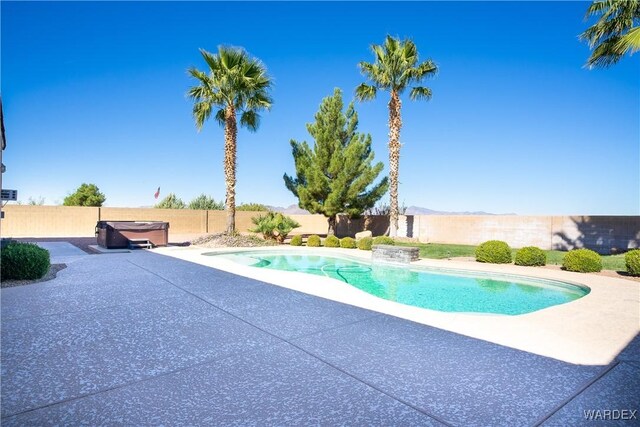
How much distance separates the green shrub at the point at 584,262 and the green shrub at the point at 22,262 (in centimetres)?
1225

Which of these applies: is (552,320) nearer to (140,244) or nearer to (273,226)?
(140,244)

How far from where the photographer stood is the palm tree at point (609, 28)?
10438 mm

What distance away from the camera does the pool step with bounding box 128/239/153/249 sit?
40.8 feet

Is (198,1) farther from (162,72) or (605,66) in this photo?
(605,66)

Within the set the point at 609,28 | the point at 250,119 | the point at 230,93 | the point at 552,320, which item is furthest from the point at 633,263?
the point at 230,93

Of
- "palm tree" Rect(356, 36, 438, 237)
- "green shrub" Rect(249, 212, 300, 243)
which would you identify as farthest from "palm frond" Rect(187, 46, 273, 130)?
"palm tree" Rect(356, 36, 438, 237)

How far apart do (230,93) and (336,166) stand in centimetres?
721

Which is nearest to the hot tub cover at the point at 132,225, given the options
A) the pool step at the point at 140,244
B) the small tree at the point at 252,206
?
the pool step at the point at 140,244

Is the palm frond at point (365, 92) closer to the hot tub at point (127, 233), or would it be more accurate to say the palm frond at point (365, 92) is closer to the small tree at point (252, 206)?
the hot tub at point (127, 233)

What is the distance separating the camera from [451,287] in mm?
7824

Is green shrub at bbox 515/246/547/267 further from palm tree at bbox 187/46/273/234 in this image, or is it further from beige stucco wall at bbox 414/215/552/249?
palm tree at bbox 187/46/273/234

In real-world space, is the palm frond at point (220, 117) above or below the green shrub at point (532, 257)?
above

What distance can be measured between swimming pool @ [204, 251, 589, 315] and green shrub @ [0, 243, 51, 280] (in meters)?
5.91

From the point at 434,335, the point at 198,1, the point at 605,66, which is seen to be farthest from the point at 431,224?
the point at 434,335
